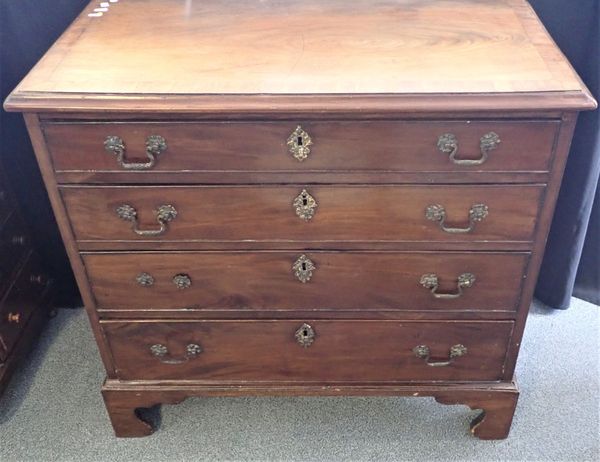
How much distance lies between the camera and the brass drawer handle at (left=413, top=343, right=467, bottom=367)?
1456mm

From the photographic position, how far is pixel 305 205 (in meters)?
1.24

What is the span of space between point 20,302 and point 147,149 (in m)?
0.84

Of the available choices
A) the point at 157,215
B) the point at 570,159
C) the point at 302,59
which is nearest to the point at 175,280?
the point at 157,215

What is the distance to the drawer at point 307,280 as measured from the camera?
1.32 m

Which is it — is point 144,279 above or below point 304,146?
below

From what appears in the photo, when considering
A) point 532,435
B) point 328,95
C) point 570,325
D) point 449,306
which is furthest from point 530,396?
point 328,95

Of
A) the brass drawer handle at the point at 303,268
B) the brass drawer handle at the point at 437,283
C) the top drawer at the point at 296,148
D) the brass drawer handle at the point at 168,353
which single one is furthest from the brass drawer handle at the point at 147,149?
the brass drawer handle at the point at 437,283

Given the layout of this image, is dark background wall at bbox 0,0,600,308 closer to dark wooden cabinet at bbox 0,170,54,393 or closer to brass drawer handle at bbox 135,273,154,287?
dark wooden cabinet at bbox 0,170,54,393

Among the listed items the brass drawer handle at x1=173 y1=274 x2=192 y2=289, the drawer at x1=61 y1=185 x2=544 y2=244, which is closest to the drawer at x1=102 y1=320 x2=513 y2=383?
the brass drawer handle at x1=173 y1=274 x2=192 y2=289

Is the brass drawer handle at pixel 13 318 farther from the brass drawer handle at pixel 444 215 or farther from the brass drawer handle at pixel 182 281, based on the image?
the brass drawer handle at pixel 444 215

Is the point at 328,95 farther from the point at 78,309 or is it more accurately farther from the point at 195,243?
the point at 78,309

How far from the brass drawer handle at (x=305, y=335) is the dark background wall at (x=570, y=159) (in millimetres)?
803

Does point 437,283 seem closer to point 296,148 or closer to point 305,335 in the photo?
point 305,335

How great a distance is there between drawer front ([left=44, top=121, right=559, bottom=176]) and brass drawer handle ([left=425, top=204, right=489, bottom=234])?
→ 3.3 inches
